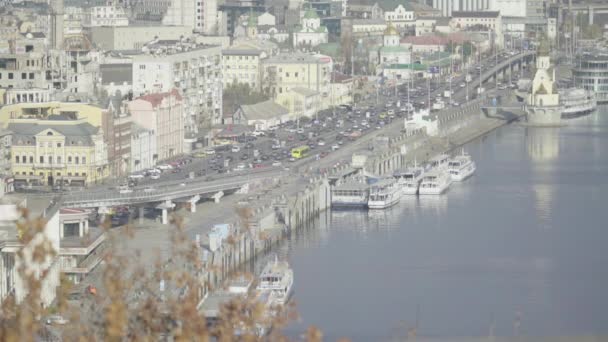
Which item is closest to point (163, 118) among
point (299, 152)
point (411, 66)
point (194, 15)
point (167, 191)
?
point (299, 152)

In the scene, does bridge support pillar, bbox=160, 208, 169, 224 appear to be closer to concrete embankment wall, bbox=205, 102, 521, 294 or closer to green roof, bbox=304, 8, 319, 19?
concrete embankment wall, bbox=205, 102, 521, 294

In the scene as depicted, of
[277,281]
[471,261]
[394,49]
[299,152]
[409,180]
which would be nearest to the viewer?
[277,281]

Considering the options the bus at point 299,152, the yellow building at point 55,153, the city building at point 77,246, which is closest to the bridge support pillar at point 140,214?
the city building at point 77,246

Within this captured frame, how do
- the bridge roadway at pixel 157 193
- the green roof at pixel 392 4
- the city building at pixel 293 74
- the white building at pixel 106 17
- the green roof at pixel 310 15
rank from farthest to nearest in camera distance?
the green roof at pixel 392 4
the green roof at pixel 310 15
the white building at pixel 106 17
the city building at pixel 293 74
the bridge roadway at pixel 157 193

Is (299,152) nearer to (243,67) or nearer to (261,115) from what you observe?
(261,115)

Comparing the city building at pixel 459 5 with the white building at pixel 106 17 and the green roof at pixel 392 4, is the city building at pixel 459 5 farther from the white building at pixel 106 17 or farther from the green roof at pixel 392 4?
the white building at pixel 106 17

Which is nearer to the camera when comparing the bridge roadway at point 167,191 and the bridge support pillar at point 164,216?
the bridge support pillar at point 164,216

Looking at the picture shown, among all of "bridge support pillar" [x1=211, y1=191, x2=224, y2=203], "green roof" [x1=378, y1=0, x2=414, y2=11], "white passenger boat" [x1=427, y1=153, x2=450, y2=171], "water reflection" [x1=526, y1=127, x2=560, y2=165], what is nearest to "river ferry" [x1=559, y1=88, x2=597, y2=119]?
"water reflection" [x1=526, y1=127, x2=560, y2=165]
